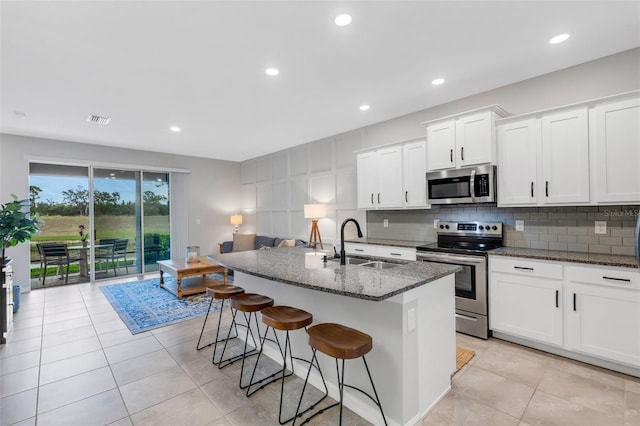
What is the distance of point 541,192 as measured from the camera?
293 cm

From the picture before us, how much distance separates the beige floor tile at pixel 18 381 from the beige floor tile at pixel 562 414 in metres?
3.75

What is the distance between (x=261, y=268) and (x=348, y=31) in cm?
202

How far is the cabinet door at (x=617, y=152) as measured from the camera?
8.06 feet

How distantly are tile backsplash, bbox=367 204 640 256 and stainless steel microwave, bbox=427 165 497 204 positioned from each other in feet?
1.07

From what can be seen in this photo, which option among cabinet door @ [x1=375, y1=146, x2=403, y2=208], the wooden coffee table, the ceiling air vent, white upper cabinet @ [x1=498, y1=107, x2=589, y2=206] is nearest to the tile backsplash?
white upper cabinet @ [x1=498, y1=107, x2=589, y2=206]

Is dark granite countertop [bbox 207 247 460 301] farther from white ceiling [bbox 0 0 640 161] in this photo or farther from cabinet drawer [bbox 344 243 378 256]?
white ceiling [bbox 0 0 640 161]

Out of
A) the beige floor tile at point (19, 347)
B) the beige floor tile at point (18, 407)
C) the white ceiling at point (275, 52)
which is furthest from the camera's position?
the beige floor tile at point (19, 347)

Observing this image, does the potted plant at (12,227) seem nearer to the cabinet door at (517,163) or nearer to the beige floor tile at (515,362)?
the beige floor tile at (515,362)

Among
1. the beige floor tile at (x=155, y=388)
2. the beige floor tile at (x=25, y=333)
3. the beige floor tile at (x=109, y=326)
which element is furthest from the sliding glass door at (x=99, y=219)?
the beige floor tile at (x=155, y=388)

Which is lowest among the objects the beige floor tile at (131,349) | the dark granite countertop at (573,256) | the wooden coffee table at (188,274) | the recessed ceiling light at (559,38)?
the beige floor tile at (131,349)

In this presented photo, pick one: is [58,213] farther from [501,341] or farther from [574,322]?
[574,322]

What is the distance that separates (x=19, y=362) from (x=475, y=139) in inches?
201

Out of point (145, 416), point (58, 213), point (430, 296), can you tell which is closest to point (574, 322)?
point (430, 296)

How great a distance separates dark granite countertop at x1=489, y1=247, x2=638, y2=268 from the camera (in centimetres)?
235
